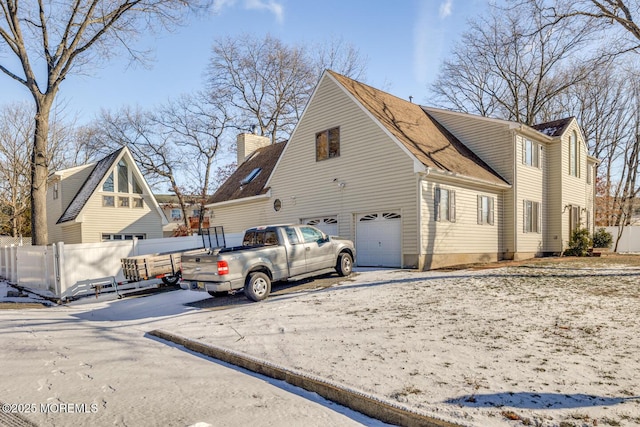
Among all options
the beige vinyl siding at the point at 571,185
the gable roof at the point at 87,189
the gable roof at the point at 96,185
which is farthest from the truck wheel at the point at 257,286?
the gable roof at the point at 87,189

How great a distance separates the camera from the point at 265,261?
424 inches

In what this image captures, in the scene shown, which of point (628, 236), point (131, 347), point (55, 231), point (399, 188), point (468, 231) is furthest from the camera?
point (628, 236)

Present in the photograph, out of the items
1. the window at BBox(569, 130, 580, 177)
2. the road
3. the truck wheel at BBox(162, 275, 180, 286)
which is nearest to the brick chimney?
the truck wheel at BBox(162, 275, 180, 286)

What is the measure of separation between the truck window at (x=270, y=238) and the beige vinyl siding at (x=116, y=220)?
16.1 m

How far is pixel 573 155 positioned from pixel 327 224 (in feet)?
45.9

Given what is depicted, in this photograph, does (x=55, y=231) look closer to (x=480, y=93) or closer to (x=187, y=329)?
(x=187, y=329)

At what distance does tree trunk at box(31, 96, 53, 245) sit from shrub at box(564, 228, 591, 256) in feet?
74.0

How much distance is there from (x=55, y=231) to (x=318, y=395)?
28.1 metres

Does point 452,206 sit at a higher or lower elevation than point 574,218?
higher

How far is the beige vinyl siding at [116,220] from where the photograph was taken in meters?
23.9

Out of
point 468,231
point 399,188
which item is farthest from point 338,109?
point 468,231

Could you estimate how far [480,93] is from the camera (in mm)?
35906

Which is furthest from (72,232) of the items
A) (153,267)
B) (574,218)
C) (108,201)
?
(574,218)

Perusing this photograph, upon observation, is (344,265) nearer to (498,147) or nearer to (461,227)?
(461,227)
